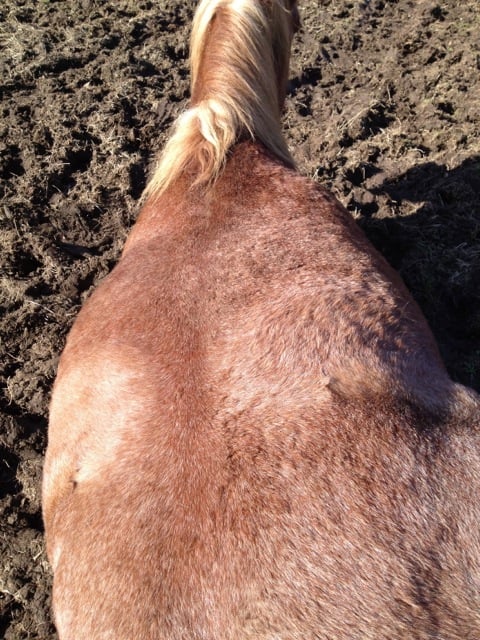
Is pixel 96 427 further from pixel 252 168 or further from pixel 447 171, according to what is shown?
pixel 447 171

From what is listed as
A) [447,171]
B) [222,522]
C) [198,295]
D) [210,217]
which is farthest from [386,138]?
[222,522]

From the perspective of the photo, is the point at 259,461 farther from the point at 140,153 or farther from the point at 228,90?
the point at 140,153

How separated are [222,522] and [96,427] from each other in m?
0.61

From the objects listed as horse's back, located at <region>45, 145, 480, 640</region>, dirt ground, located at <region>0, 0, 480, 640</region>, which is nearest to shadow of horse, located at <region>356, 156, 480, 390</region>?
dirt ground, located at <region>0, 0, 480, 640</region>

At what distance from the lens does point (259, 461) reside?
140 cm

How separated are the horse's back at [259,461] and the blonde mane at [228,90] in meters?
0.68

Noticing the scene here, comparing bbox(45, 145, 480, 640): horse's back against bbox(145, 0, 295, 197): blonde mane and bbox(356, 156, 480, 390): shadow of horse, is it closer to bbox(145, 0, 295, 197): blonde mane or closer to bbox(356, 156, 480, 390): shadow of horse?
bbox(145, 0, 295, 197): blonde mane

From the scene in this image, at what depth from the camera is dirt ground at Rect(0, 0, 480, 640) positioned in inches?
119

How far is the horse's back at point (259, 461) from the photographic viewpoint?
1243mm

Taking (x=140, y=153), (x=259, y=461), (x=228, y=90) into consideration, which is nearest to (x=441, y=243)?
(x=228, y=90)

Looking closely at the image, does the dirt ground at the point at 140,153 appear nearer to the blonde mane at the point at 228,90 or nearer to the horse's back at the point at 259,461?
the horse's back at the point at 259,461

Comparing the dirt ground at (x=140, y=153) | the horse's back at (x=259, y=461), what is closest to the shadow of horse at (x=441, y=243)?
the dirt ground at (x=140, y=153)

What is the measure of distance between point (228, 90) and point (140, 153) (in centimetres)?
178

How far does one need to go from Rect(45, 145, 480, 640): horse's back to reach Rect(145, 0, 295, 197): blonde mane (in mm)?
678
